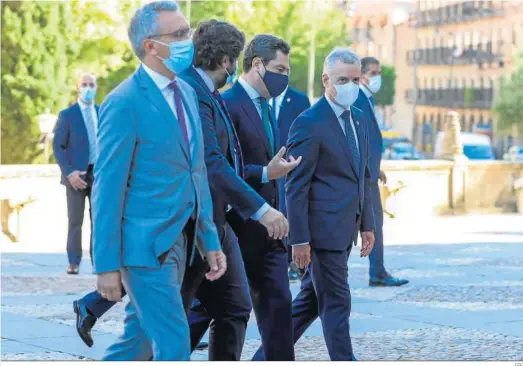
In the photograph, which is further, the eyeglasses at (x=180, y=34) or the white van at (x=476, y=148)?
the white van at (x=476, y=148)

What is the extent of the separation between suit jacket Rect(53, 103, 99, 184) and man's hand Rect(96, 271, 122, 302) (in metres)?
8.18

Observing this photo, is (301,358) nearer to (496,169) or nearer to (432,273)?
(432,273)

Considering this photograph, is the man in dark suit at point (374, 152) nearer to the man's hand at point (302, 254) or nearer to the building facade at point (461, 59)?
the man's hand at point (302, 254)

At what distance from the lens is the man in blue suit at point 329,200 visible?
809cm

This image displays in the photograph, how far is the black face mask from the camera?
805 centimetres

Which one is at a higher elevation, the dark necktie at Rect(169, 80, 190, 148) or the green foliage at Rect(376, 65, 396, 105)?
the dark necktie at Rect(169, 80, 190, 148)

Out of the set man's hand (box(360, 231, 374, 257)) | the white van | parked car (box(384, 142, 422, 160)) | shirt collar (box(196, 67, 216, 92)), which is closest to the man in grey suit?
shirt collar (box(196, 67, 216, 92))

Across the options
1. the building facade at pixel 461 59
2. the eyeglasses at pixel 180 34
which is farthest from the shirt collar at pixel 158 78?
the building facade at pixel 461 59

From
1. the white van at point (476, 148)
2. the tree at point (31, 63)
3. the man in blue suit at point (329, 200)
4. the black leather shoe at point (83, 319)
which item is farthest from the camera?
the white van at point (476, 148)

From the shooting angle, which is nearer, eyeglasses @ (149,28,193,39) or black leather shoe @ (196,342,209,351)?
eyeglasses @ (149,28,193,39)

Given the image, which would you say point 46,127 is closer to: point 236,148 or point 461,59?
point 236,148

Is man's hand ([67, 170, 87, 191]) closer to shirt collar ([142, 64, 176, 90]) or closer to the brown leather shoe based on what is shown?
the brown leather shoe

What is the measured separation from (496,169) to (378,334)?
1889cm

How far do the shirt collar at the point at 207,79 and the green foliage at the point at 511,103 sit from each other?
80.6m
